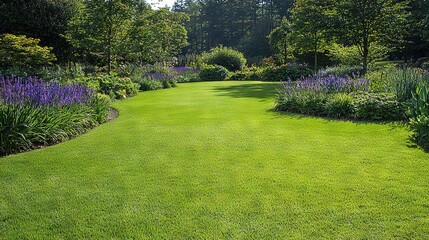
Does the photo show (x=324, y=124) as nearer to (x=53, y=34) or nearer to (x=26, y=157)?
(x=26, y=157)

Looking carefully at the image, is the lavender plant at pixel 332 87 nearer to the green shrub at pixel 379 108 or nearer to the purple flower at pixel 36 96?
the green shrub at pixel 379 108

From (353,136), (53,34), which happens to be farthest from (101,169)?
(53,34)

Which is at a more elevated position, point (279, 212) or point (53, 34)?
point (53, 34)

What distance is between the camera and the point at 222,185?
3.77 metres

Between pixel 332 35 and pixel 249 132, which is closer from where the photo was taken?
pixel 249 132

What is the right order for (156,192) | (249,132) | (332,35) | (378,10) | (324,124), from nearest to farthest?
(156,192)
(249,132)
(324,124)
(378,10)
(332,35)

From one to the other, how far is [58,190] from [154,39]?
50.0 ft

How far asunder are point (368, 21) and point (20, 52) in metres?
14.6

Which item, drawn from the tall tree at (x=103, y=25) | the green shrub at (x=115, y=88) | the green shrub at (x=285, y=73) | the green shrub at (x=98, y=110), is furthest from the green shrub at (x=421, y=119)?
the green shrub at (x=285, y=73)

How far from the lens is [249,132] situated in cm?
611

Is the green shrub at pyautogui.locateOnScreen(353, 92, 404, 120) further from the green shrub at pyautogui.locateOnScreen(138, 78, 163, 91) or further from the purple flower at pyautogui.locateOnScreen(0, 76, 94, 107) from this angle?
the green shrub at pyautogui.locateOnScreen(138, 78, 163, 91)

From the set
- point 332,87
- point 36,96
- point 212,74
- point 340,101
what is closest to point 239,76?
point 212,74

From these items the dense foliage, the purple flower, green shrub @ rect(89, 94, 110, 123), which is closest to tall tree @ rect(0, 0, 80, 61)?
green shrub @ rect(89, 94, 110, 123)

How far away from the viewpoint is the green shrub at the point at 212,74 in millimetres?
21422
